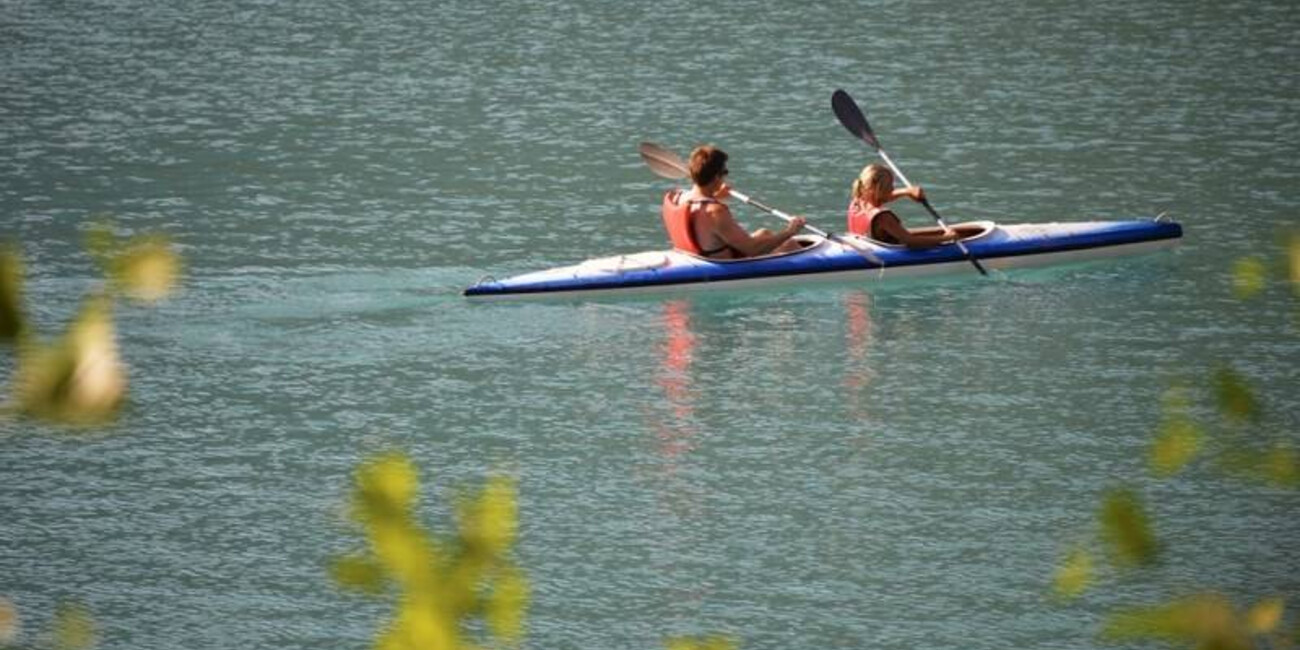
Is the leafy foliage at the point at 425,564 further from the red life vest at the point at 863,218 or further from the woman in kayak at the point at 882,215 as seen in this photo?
the red life vest at the point at 863,218

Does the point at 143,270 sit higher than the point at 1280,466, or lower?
higher

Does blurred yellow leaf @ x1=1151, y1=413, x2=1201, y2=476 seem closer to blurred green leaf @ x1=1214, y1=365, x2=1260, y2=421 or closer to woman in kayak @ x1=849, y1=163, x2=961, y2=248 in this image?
blurred green leaf @ x1=1214, y1=365, x2=1260, y2=421

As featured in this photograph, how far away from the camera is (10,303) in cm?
108

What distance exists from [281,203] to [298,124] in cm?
225

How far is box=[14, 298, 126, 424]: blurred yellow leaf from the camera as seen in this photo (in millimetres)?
1107

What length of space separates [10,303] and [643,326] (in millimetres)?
9530

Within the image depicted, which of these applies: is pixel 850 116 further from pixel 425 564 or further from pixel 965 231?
pixel 425 564

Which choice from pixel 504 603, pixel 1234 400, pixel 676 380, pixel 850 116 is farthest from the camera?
pixel 850 116

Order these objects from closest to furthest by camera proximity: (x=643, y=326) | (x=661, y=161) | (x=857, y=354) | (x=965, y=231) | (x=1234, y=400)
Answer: (x=1234, y=400)
(x=857, y=354)
(x=643, y=326)
(x=965, y=231)
(x=661, y=161)

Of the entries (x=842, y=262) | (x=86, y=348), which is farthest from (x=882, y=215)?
(x=86, y=348)

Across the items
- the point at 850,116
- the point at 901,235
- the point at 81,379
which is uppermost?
the point at 81,379

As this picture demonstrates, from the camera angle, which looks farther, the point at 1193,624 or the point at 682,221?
the point at 682,221

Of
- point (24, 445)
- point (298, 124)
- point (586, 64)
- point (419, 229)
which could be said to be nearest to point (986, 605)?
point (24, 445)

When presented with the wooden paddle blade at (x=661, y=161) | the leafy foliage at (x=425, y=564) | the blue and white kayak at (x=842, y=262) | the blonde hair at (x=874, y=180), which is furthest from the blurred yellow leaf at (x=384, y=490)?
the wooden paddle blade at (x=661, y=161)
